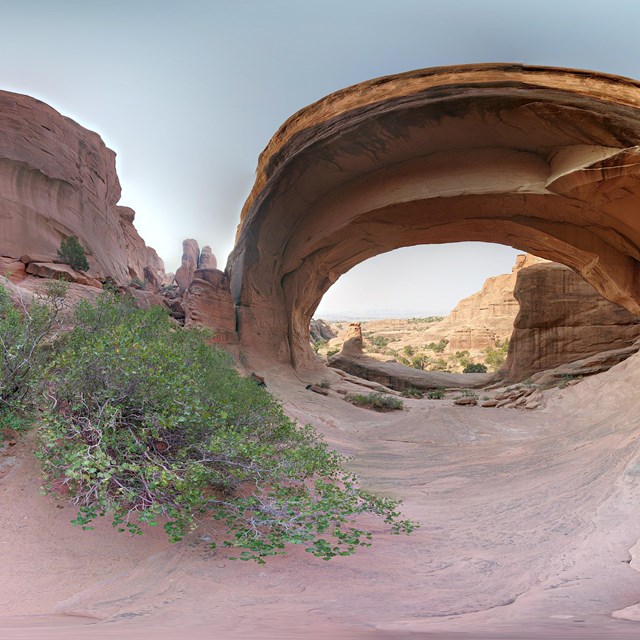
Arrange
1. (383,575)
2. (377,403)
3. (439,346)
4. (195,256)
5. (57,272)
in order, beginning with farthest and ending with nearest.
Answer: (195,256) → (439,346) → (377,403) → (57,272) → (383,575)

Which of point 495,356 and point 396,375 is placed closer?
point 396,375

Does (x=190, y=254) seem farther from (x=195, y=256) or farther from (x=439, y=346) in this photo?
(x=439, y=346)

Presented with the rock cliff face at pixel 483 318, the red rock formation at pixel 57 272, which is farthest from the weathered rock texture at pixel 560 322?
the rock cliff face at pixel 483 318

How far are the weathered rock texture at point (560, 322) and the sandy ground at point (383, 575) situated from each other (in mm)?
14552

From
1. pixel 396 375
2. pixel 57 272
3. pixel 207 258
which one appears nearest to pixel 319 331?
pixel 207 258

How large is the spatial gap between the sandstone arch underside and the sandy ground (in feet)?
26.8

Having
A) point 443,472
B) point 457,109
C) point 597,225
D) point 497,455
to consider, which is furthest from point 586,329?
point 443,472

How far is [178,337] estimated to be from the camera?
7.00 metres

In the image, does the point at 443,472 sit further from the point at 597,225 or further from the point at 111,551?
the point at 597,225

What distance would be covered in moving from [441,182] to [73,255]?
1280 cm

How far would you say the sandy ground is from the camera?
77.8 inches

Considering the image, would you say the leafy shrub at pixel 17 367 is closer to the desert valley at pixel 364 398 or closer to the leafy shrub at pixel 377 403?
the desert valley at pixel 364 398

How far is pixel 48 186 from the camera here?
16.2 metres

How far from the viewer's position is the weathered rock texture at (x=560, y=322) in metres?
17.4
